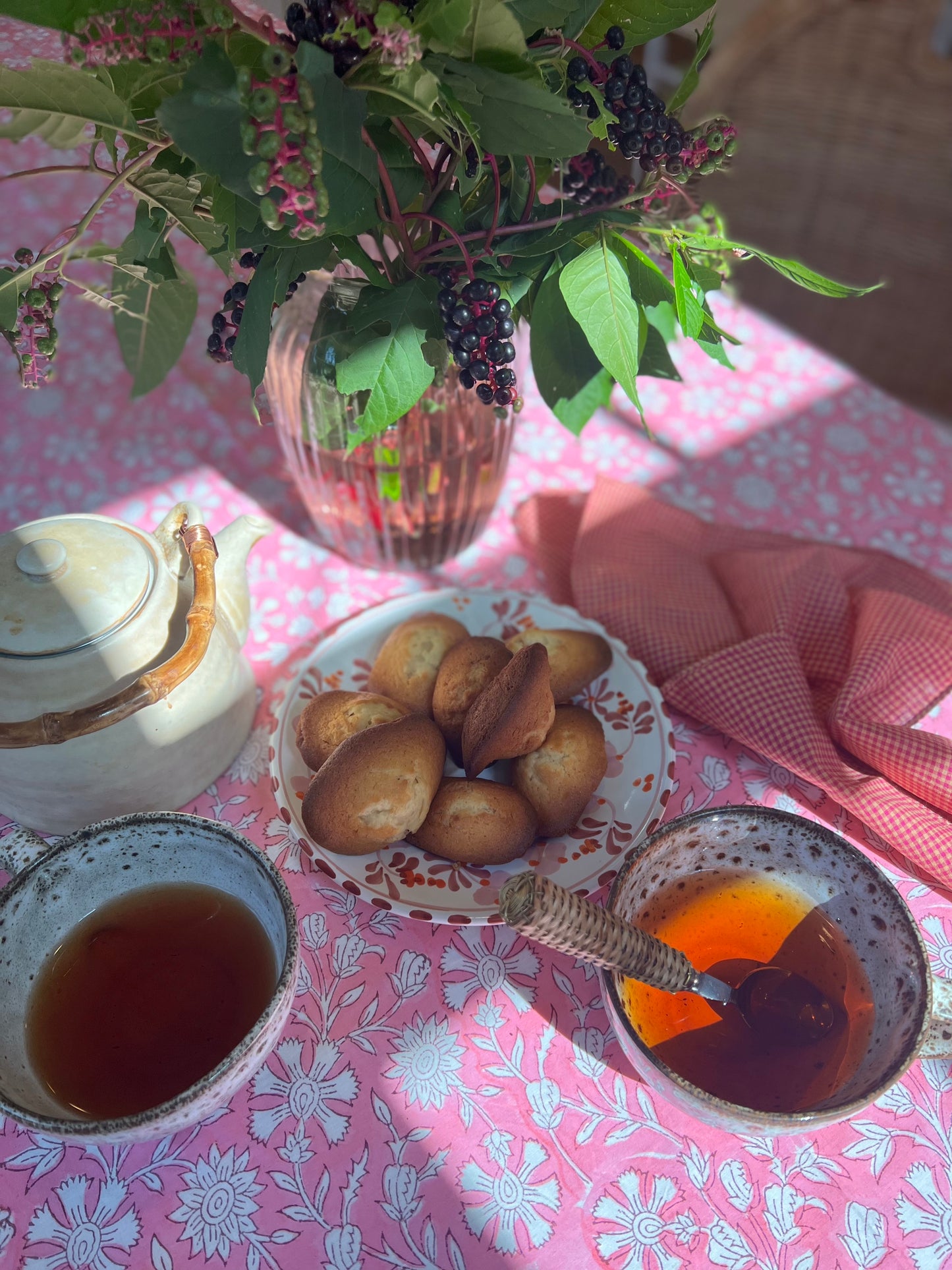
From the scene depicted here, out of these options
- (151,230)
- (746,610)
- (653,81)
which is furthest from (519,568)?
(653,81)

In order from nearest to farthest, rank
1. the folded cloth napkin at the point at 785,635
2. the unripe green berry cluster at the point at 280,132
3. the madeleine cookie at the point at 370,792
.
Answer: the unripe green berry cluster at the point at 280,132 → the madeleine cookie at the point at 370,792 → the folded cloth napkin at the point at 785,635

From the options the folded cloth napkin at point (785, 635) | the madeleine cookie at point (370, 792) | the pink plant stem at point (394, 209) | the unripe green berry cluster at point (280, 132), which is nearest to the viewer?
the unripe green berry cluster at point (280, 132)

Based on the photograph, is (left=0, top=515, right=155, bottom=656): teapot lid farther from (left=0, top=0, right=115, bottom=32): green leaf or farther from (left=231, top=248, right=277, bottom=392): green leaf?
(left=0, top=0, right=115, bottom=32): green leaf

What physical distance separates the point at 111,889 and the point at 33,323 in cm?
38

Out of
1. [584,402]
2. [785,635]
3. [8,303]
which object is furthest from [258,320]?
[785,635]

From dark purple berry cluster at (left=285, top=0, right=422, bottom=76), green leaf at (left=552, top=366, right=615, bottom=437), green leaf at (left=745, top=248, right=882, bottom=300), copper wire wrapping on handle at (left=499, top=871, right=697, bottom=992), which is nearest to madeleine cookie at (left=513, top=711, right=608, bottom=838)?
copper wire wrapping on handle at (left=499, top=871, right=697, bottom=992)

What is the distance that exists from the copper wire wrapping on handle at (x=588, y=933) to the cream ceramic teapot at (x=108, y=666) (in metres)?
0.28

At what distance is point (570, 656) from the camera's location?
0.74 meters

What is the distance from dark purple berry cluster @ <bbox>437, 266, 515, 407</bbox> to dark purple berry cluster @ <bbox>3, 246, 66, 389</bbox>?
25 cm

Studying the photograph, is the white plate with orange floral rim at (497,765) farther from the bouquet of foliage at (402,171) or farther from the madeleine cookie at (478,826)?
the bouquet of foliage at (402,171)

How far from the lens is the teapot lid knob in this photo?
596 millimetres

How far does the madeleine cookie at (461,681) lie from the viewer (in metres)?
0.70

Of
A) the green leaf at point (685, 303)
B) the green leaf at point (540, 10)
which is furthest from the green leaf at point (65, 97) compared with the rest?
the green leaf at point (685, 303)

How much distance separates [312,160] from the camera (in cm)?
43
